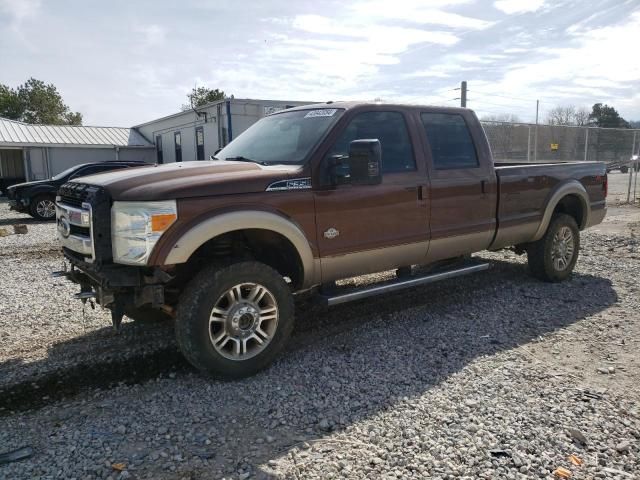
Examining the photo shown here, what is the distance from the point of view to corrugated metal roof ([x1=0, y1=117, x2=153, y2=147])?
93.4 feet

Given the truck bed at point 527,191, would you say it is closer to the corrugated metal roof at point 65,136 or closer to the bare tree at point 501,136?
the bare tree at point 501,136

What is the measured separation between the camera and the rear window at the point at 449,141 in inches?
201

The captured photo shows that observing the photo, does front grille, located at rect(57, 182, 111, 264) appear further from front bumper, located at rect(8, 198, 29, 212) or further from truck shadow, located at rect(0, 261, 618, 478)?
front bumper, located at rect(8, 198, 29, 212)

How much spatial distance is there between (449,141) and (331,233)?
1.90m

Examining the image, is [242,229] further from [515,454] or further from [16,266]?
[16,266]

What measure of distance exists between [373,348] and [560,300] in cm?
269

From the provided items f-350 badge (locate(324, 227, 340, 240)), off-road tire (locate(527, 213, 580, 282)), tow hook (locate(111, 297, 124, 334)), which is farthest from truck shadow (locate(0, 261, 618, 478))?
f-350 badge (locate(324, 227, 340, 240))

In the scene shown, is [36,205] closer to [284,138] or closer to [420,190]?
[284,138]

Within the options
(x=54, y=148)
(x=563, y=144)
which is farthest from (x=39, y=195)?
(x=54, y=148)

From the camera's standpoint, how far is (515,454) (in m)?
2.85

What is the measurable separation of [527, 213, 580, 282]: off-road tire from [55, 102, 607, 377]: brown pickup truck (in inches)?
30.1

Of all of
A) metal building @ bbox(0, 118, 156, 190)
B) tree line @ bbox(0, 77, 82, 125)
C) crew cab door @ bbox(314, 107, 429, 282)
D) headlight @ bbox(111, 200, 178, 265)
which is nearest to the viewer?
headlight @ bbox(111, 200, 178, 265)

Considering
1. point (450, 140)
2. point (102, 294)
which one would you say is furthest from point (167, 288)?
point (450, 140)

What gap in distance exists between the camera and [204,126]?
900 inches
